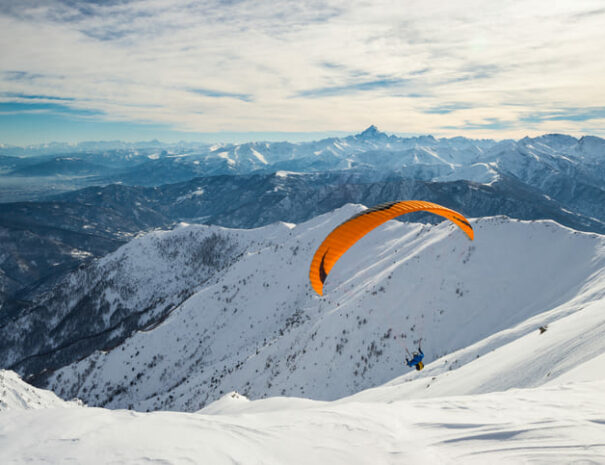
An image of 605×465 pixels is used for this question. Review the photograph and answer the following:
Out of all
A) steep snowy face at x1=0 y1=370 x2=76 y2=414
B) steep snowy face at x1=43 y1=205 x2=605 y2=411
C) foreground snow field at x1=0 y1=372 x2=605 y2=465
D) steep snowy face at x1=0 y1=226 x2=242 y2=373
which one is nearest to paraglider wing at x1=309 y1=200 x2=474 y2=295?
foreground snow field at x1=0 y1=372 x2=605 y2=465

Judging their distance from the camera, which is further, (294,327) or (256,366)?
(294,327)

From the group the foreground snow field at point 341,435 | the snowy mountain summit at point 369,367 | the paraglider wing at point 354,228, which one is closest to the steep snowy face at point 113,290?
the snowy mountain summit at point 369,367

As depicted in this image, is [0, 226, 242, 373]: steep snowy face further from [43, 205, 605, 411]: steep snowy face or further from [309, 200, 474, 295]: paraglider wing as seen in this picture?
[309, 200, 474, 295]: paraglider wing

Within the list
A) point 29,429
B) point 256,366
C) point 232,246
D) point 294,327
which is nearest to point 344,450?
point 29,429

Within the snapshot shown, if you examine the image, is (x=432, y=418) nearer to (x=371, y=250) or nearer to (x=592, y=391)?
(x=592, y=391)

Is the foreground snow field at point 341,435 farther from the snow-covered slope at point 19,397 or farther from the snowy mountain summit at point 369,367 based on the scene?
the snow-covered slope at point 19,397

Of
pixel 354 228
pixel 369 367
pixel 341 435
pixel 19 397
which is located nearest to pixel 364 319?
pixel 369 367
